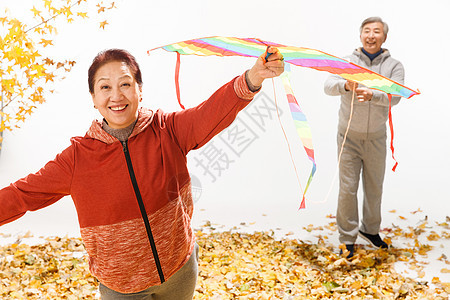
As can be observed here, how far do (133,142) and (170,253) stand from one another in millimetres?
418

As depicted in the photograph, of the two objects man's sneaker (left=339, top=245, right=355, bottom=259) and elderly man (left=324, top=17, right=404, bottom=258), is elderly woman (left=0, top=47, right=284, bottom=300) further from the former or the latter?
man's sneaker (left=339, top=245, right=355, bottom=259)

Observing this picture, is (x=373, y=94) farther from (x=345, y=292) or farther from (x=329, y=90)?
(x=345, y=292)

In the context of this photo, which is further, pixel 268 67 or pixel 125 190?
pixel 125 190

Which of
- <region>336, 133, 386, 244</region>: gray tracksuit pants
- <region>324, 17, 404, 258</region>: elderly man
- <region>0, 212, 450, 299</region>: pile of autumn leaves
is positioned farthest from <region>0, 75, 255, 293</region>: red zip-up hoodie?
<region>336, 133, 386, 244</region>: gray tracksuit pants

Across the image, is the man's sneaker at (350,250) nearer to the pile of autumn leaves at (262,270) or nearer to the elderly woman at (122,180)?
the pile of autumn leaves at (262,270)

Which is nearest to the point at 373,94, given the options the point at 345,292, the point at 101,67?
the point at 345,292

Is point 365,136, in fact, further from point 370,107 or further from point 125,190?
point 125,190

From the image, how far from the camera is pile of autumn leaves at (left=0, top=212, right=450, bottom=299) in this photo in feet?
9.51

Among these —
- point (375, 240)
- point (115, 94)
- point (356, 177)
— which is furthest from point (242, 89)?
point (375, 240)

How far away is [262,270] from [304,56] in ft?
6.77

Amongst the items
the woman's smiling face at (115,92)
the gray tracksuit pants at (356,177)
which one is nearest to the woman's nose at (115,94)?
the woman's smiling face at (115,92)

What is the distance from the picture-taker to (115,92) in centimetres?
151

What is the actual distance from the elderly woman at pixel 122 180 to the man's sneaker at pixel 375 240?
2.41m

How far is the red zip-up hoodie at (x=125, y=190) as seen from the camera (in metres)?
1.53
